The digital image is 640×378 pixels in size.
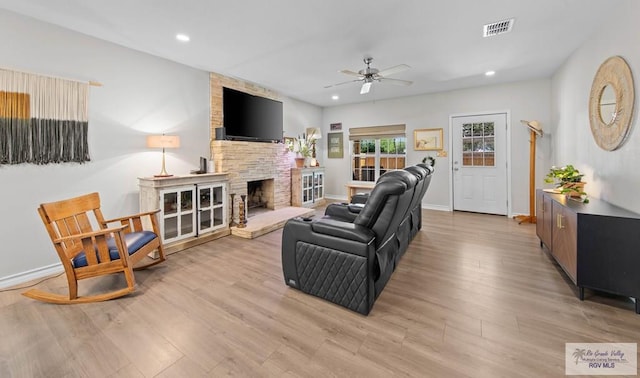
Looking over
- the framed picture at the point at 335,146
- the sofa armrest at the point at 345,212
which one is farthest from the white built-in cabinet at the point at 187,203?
the framed picture at the point at 335,146

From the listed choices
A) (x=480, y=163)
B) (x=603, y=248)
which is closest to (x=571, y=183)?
(x=603, y=248)

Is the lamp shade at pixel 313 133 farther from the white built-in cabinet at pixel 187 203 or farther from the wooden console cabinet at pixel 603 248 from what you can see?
the wooden console cabinet at pixel 603 248

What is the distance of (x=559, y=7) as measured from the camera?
2.64m

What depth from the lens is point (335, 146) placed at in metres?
7.59

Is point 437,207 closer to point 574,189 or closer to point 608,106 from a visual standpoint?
point 574,189

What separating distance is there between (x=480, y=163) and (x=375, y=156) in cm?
240

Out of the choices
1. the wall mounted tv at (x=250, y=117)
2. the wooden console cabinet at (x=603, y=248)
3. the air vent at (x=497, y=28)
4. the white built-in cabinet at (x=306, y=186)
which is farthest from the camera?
the white built-in cabinet at (x=306, y=186)

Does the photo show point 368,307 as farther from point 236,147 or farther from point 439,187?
point 439,187

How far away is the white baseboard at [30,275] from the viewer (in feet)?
8.69

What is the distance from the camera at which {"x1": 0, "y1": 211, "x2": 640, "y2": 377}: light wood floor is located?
159 cm

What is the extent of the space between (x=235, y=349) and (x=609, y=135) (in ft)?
13.1

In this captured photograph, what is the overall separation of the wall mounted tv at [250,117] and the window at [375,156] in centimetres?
240

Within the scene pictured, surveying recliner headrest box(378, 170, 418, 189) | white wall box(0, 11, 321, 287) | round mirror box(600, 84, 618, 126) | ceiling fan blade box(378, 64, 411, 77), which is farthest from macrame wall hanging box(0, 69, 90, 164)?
round mirror box(600, 84, 618, 126)

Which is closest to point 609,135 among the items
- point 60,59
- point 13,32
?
point 60,59
